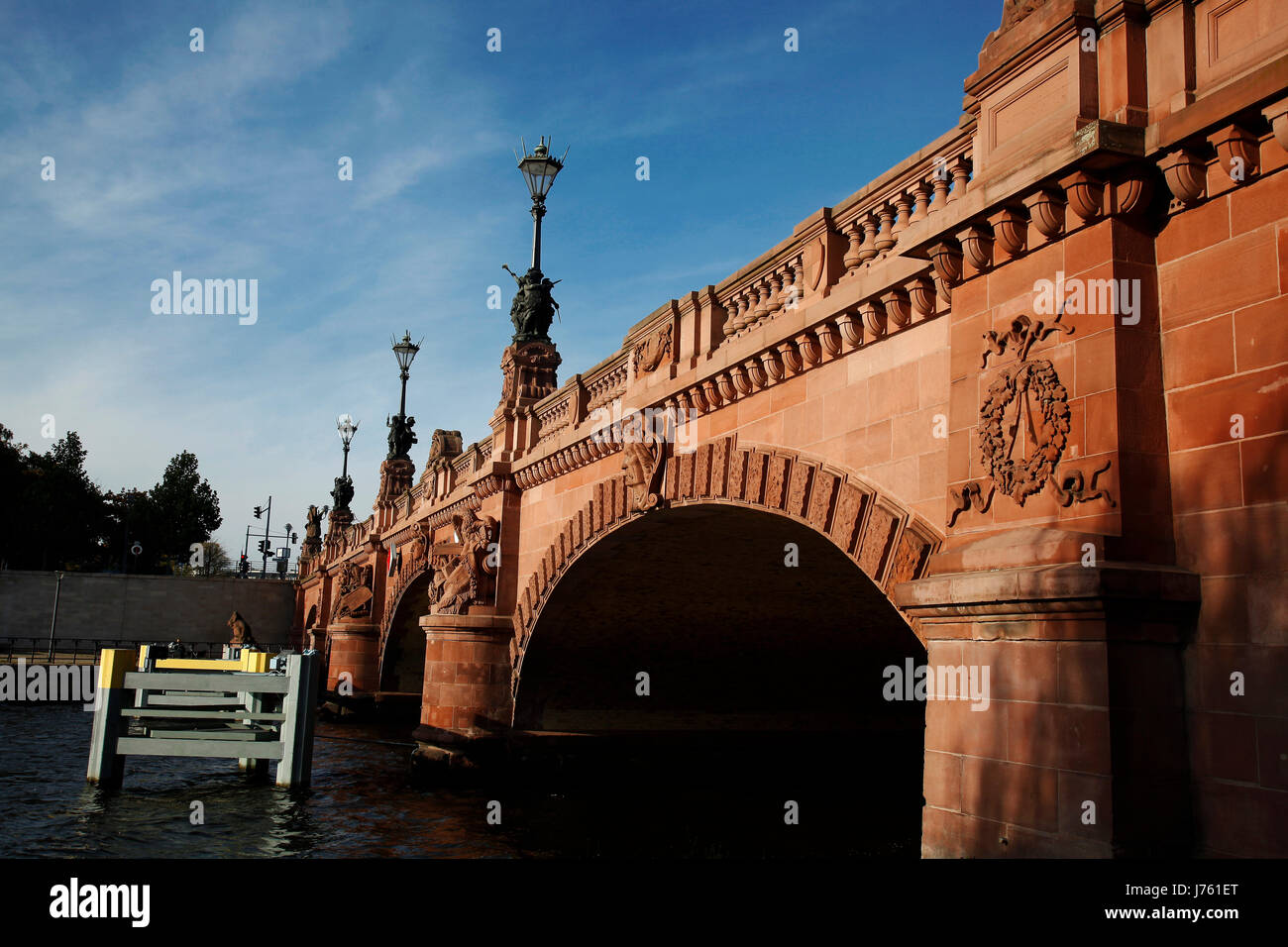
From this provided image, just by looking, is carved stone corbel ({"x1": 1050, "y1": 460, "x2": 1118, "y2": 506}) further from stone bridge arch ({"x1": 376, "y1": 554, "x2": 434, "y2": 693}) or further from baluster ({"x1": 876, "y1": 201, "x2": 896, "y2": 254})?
stone bridge arch ({"x1": 376, "y1": 554, "x2": 434, "y2": 693})

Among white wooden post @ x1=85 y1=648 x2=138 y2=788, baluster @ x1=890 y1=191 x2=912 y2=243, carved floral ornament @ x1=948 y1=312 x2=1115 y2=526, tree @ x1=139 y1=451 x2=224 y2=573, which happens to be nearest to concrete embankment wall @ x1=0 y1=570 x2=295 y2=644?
tree @ x1=139 y1=451 x2=224 y2=573

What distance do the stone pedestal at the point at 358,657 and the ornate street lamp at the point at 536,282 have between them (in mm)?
17495

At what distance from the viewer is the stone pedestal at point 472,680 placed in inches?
768

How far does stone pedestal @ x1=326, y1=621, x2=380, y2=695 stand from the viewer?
3512 centimetres

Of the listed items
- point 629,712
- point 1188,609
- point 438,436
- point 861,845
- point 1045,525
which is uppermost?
point 438,436

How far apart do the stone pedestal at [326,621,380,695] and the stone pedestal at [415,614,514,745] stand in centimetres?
1606

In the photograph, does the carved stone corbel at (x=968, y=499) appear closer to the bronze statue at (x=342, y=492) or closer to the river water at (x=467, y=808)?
the river water at (x=467, y=808)
